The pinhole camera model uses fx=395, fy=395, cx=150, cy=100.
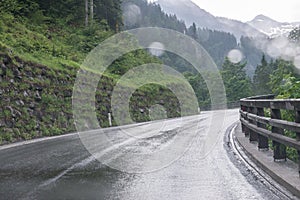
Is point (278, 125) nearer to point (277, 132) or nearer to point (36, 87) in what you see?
point (277, 132)

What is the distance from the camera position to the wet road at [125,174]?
5445 millimetres


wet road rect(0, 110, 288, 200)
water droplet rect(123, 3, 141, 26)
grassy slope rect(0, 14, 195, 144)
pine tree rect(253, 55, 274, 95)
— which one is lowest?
wet road rect(0, 110, 288, 200)

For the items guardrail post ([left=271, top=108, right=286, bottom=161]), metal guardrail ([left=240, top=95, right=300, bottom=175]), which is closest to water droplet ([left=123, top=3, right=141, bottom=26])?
metal guardrail ([left=240, top=95, right=300, bottom=175])

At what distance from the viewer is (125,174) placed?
22.6 ft

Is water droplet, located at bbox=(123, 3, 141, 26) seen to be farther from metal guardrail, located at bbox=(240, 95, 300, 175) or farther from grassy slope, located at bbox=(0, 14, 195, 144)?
metal guardrail, located at bbox=(240, 95, 300, 175)

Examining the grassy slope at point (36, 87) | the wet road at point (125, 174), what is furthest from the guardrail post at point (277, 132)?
the grassy slope at point (36, 87)

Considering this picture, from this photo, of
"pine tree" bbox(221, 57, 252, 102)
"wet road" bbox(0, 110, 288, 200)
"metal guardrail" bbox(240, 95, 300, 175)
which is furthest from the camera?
"pine tree" bbox(221, 57, 252, 102)

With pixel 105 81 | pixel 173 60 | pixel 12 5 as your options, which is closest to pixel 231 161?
pixel 105 81

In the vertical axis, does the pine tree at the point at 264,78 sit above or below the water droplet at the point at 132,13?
below

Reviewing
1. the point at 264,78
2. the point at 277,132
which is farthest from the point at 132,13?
the point at 277,132

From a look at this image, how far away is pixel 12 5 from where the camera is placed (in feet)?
84.0

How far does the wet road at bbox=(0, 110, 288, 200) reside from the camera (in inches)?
214

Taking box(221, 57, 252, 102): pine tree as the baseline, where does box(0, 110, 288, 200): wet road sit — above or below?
below

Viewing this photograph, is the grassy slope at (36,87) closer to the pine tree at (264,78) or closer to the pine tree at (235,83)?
the pine tree at (235,83)
